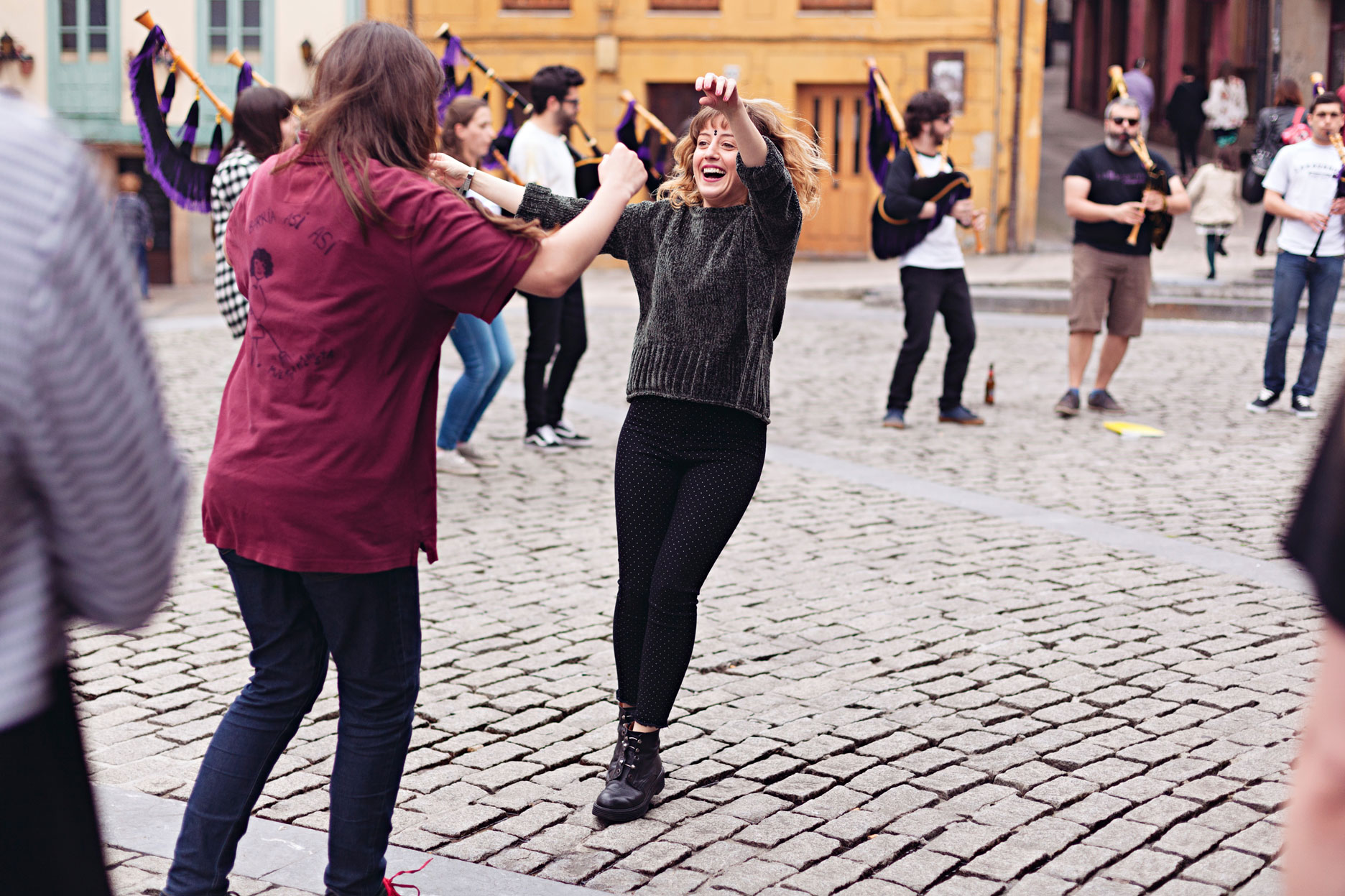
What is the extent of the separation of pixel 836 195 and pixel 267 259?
844 inches

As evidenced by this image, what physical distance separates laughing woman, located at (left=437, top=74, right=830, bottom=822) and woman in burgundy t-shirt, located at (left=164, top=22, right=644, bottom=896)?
2.49 ft

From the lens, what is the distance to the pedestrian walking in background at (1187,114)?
993 inches

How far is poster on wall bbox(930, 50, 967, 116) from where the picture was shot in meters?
23.2

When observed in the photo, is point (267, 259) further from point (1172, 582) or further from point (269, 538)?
point (1172, 582)

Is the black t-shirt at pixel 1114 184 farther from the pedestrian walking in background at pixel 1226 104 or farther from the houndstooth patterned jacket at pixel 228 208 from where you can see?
the pedestrian walking in background at pixel 1226 104

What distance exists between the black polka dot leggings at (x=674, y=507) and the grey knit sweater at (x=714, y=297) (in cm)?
6

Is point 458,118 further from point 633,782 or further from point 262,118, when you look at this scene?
point 633,782

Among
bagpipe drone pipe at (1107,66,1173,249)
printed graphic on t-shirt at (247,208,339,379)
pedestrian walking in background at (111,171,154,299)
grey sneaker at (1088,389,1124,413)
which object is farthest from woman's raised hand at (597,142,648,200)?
pedestrian walking in background at (111,171,154,299)

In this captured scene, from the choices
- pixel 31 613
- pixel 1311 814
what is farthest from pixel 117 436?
pixel 1311 814

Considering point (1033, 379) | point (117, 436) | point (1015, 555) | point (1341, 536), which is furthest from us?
point (1033, 379)

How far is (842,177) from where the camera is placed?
2367 cm

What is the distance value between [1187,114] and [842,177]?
20.2ft

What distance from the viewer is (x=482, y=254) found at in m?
2.78

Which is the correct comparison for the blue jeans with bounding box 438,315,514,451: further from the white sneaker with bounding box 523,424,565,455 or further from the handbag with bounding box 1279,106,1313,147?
the handbag with bounding box 1279,106,1313,147
